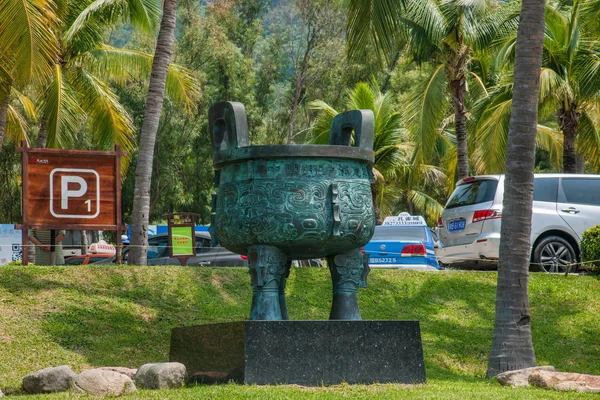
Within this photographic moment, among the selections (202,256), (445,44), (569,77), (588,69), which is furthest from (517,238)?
(445,44)

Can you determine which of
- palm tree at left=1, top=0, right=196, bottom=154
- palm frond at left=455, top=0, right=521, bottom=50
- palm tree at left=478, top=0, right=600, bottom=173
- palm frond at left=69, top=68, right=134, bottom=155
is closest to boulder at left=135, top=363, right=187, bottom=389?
palm tree at left=1, top=0, right=196, bottom=154

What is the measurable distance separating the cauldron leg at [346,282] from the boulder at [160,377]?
1.55 metres

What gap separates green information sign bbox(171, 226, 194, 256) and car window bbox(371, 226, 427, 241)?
3.90 m

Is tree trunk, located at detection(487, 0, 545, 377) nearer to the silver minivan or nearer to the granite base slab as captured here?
the granite base slab

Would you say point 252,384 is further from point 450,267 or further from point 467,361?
point 450,267

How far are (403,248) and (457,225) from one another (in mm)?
2495

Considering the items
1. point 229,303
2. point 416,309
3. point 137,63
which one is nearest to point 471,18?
point 137,63

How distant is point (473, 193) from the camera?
16.4 metres

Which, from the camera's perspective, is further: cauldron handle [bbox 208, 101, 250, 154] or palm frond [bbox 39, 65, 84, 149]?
palm frond [bbox 39, 65, 84, 149]

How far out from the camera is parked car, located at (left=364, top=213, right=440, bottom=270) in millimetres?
18656

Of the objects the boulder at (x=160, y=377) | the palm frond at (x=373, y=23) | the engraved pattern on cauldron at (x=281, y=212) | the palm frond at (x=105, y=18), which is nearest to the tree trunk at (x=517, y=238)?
the palm frond at (x=373, y=23)

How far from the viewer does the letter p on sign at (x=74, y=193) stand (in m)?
13.6

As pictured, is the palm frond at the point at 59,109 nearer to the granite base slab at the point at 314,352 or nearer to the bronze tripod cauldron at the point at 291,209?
the bronze tripod cauldron at the point at 291,209

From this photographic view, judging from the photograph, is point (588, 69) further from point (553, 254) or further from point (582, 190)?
point (553, 254)
